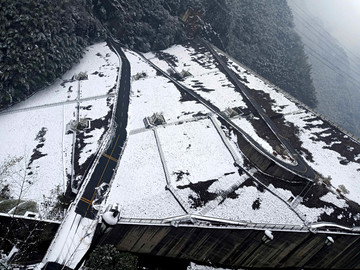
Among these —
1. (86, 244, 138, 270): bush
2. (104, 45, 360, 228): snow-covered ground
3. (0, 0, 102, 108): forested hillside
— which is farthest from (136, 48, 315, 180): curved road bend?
(0, 0, 102, 108): forested hillside

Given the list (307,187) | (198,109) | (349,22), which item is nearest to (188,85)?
(198,109)

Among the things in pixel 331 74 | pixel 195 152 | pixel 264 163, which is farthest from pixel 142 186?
pixel 331 74

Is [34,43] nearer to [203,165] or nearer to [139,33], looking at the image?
[139,33]

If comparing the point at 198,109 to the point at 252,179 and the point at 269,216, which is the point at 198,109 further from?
the point at 269,216

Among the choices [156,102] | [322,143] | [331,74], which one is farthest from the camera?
[331,74]

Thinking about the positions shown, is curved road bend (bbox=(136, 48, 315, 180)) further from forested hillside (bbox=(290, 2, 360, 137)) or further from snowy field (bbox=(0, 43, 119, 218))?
forested hillside (bbox=(290, 2, 360, 137))
